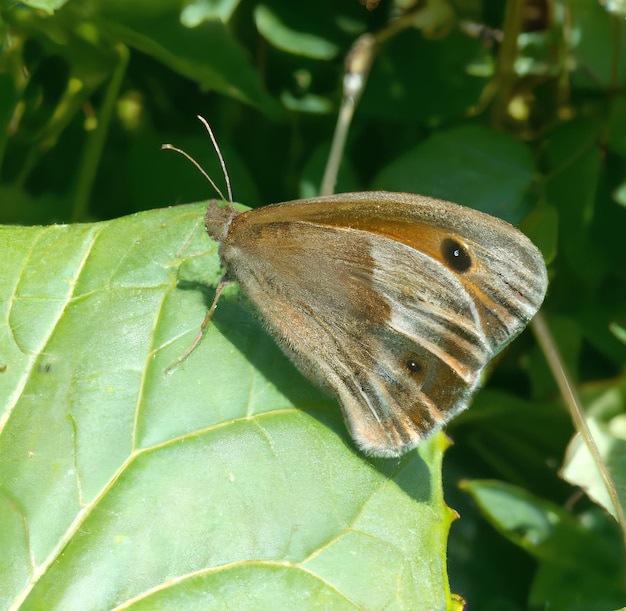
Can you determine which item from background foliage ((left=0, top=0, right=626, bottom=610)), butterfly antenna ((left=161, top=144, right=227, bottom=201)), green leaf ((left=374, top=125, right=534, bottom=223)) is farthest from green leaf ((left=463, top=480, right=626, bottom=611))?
butterfly antenna ((left=161, top=144, right=227, bottom=201))

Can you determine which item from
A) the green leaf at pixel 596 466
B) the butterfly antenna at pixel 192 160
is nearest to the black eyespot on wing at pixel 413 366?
the green leaf at pixel 596 466

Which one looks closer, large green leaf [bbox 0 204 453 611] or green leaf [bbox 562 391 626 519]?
large green leaf [bbox 0 204 453 611]

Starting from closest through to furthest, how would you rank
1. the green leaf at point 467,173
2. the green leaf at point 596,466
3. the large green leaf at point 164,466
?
the large green leaf at point 164,466 → the green leaf at point 596,466 → the green leaf at point 467,173

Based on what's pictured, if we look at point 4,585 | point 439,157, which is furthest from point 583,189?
point 4,585

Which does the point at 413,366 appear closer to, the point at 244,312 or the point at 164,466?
the point at 244,312

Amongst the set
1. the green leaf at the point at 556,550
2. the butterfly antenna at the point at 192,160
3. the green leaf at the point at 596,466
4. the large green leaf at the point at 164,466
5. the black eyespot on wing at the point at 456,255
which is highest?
the black eyespot on wing at the point at 456,255

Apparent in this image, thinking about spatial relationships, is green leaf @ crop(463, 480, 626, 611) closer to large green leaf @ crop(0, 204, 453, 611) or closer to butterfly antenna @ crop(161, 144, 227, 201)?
large green leaf @ crop(0, 204, 453, 611)

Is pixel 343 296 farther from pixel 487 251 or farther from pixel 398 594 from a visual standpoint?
pixel 398 594

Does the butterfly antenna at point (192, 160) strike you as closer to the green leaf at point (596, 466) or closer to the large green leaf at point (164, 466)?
the large green leaf at point (164, 466)
